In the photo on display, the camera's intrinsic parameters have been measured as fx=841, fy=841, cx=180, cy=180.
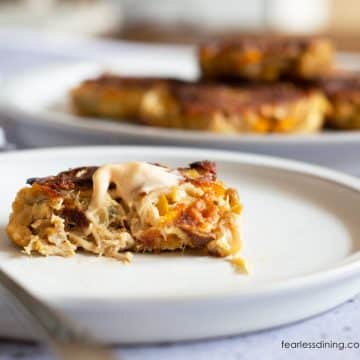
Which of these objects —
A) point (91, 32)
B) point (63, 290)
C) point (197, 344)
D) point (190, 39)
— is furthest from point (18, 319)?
point (91, 32)

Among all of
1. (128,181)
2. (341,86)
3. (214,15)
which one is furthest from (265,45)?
(214,15)

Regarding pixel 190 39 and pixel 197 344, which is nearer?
pixel 197 344

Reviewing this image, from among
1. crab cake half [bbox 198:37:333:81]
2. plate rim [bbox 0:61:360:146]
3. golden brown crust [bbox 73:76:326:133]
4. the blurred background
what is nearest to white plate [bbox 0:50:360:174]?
plate rim [bbox 0:61:360:146]

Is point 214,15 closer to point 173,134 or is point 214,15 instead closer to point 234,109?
point 234,109

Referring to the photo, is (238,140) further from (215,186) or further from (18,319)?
(18,319)

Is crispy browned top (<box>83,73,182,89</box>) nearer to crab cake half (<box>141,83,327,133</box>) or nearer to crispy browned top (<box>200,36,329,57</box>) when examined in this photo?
crab cake half (<box>141,83,327,133</box>)

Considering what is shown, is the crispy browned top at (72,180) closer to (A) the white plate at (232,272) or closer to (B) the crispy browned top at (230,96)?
(A) the white plate at (232,272)
